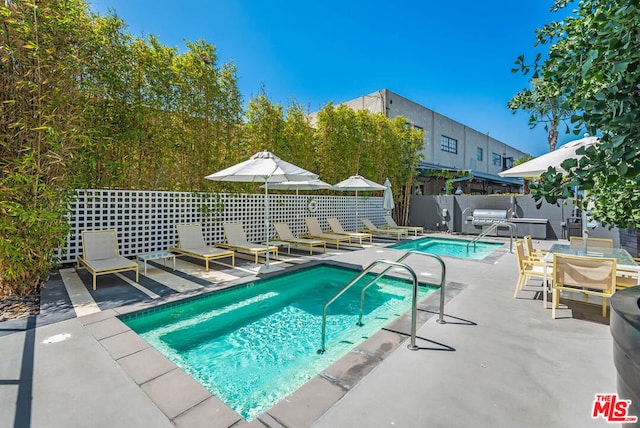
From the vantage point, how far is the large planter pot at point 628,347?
1.20 m

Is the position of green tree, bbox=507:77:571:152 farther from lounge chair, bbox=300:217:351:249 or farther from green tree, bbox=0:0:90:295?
lounge chair, bbox=300:217:351:249

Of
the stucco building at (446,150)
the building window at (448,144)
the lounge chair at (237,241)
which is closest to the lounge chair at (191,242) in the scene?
the lounge chair at (237,241)

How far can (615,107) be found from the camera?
106 cm

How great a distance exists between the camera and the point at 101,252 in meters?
5.52

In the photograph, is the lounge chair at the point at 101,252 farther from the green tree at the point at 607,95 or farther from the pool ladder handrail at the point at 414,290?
the green tree at the point at 607,95

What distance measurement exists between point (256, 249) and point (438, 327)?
4482 millimetres

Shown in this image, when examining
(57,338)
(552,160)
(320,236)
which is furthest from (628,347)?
(320,236)

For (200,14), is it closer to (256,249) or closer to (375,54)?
(256,249)

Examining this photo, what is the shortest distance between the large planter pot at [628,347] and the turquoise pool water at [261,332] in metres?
2.25

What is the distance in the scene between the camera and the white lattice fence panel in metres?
6.13

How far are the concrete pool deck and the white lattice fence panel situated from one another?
3.05 meters

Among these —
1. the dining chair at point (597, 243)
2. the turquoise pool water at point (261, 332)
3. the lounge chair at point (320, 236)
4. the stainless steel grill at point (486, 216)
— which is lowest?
the turquoise pool water at point (261, 332)

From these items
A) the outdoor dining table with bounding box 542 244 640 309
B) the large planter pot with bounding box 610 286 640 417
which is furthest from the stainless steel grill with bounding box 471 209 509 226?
the large planter pot with bounding box 610 286 640 417

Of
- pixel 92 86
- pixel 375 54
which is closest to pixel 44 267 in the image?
pixel 92 86
